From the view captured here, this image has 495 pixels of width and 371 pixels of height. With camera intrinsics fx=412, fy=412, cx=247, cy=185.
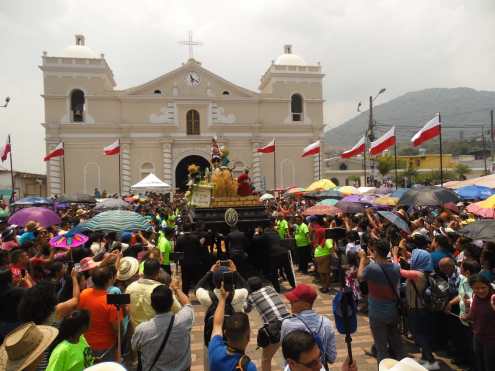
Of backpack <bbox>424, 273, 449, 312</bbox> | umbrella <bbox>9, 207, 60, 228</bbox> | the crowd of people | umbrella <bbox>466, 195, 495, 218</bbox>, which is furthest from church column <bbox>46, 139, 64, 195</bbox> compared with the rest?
backpack <bbox>424, 273, 449, 312</bbox>

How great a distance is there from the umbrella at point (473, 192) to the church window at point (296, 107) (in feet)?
76.9

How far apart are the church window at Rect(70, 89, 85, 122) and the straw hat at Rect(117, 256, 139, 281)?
28936mm

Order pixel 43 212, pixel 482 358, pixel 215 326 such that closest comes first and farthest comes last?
pixel 215 326, pixel 482 358, pixel 43 212

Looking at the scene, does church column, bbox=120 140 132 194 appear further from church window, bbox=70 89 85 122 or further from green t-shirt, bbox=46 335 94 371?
green t-shirt, bbox=46 335 94 371

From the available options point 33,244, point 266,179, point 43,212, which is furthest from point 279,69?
point 33,244

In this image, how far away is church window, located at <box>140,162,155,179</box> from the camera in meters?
31.4

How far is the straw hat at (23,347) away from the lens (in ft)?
8.90

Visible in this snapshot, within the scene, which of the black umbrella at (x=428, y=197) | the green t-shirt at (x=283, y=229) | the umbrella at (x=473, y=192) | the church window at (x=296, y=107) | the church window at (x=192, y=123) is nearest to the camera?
the black umbrella at (x=428, y=197)

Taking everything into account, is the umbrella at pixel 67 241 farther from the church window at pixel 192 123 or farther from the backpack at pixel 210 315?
the church window at pixel 192 123

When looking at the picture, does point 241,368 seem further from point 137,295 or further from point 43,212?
point 43,212

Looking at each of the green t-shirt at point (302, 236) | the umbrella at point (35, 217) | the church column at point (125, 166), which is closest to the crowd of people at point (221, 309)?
the umbrella at point (35, 217)

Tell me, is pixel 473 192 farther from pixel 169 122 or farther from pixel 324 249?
pixel 169 122

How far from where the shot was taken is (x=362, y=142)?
18.9 m

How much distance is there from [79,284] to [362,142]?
53.8 ft
